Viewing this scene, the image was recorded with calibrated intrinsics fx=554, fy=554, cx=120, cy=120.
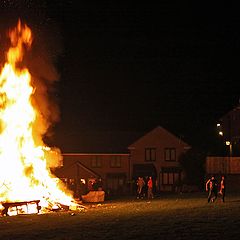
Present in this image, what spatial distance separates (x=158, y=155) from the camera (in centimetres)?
6425

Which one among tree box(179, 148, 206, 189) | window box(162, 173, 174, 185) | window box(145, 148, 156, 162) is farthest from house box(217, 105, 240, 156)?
window box(145, 148, 156, 162)

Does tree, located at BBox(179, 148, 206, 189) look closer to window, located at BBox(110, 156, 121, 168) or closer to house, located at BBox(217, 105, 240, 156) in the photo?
house, located at BBox(217, 105, 240, 156)

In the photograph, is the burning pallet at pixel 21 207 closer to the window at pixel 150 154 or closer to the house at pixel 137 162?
the house at pixel 137 162

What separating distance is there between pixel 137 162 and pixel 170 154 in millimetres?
3949

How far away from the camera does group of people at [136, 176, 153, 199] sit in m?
41.9

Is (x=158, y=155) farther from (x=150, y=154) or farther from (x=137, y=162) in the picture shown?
(x=137, y=162)

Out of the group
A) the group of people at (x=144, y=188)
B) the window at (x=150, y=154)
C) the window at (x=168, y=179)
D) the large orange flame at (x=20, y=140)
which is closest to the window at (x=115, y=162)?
the window at (x=150, y=154)

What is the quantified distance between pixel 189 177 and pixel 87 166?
12.4m

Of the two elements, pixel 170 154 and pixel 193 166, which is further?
pixel 170 154

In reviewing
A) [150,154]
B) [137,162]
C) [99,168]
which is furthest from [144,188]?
[99,168]

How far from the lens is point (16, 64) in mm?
33906

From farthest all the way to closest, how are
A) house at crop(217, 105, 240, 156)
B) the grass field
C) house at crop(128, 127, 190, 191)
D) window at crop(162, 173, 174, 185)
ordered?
house at crop(217, 105, 240, 156) → house at crop(128, 127, 190, 191) → window at crop(162, 173, 174, 185) → the grass field

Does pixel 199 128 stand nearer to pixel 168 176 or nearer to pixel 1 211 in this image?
pixel 168 176

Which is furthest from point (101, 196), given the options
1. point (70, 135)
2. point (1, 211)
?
point (70, 135)
